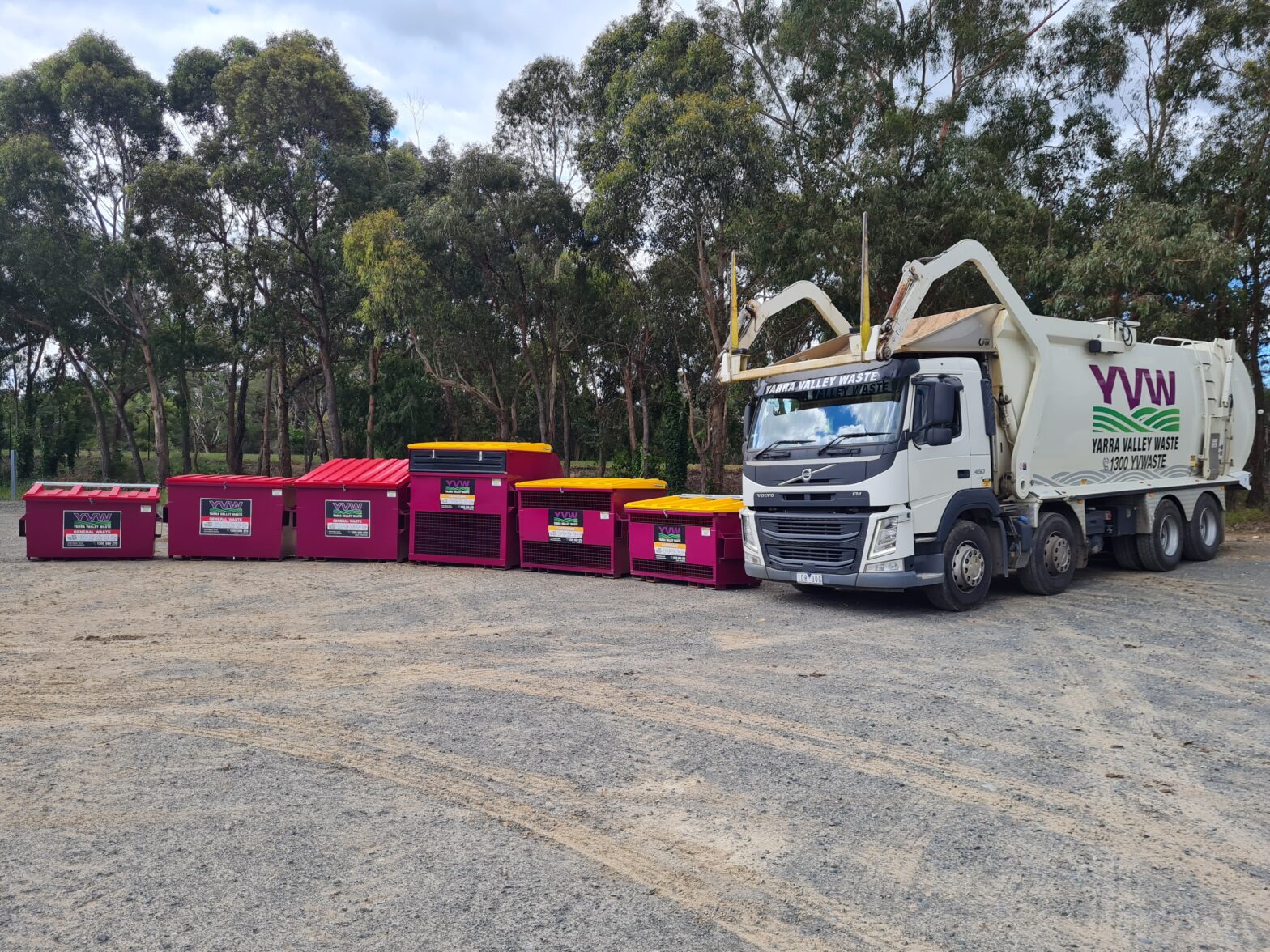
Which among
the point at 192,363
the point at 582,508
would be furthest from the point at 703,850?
the point at 192,363

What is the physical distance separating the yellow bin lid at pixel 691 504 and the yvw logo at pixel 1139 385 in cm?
473

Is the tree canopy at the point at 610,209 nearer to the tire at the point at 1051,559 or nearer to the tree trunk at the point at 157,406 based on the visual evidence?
the tree trunk at the point at 157,406

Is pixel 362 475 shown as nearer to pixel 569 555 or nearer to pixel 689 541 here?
pixel 569 555

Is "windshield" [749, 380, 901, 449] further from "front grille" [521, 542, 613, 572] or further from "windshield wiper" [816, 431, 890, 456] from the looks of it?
"front grille" [521, 542, 613, 572]

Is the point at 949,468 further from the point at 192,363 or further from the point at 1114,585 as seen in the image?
the point at 192,363

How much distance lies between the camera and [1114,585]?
11.4 m

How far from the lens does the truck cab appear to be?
8.92 meters

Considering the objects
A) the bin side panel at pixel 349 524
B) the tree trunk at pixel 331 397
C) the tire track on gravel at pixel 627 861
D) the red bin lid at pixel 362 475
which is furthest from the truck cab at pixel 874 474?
the tree trunk at pixel 331 397

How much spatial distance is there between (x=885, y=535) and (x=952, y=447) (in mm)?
1243

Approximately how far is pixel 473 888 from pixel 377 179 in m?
29.4

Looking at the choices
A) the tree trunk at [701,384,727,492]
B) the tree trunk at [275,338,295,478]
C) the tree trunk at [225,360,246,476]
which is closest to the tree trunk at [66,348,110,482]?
the tree trunk at [225,360,246,476]

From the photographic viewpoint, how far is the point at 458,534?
550 inches

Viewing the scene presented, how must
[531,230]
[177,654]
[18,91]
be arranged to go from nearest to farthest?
1. [177,654]
2. [531,230]
3. [18,91]

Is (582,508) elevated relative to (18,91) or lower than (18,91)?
lower
